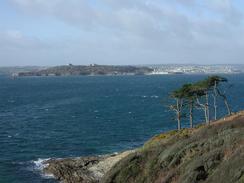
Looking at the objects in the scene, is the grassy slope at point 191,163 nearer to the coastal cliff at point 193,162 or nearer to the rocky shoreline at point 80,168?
the coastal cliff at point 193,162

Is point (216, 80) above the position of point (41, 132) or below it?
above

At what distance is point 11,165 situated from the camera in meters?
58.2

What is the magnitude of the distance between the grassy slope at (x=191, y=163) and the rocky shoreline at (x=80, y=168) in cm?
1422

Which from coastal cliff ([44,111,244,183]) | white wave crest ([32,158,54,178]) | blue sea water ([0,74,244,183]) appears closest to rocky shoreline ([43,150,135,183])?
white wave crest ([32,158,54,178])

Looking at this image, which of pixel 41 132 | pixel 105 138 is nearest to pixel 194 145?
pixel 105 138

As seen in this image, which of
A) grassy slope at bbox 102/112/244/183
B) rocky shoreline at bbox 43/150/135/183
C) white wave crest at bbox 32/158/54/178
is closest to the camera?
grassy slope at bbox 102/112/244/183

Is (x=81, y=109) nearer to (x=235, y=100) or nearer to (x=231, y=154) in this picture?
(x=235, y=100)

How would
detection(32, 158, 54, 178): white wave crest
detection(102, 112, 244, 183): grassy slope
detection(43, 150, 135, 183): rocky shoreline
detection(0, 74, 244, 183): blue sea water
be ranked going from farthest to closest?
1. detection(0, 74, 244, 183): blue sea water
2. detection(32, 158, 54, 178): white wave crest
3. detection(43, 150, 135, 183): rocky shoreline
4. detection(102, 112, 244, 183): grassy slope

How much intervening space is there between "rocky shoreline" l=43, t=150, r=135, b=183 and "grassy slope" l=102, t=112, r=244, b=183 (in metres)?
14.2

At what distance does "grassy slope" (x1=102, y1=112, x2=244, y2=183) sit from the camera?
25266 mm

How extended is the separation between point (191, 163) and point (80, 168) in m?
26.4

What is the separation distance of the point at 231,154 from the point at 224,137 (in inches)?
178

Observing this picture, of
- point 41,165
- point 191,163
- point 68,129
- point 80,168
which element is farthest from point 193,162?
point 68,129

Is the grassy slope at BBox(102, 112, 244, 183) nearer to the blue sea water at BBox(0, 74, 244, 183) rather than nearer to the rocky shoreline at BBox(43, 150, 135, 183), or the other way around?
the rocky shoreline at BBox(43, 150, 135, 183)
